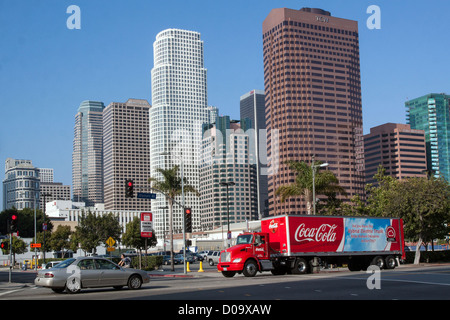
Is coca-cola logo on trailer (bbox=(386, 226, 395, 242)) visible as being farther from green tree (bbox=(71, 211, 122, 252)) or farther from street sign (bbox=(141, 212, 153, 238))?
green tree (bbox=(71, 211, 122, 252))

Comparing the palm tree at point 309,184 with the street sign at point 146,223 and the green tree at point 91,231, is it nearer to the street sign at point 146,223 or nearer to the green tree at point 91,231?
the street sign at point 146,223

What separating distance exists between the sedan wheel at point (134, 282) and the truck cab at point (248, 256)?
9202 millimetres

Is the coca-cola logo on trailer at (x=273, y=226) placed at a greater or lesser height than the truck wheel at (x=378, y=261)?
greater

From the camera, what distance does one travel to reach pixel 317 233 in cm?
3431

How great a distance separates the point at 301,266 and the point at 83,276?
1520cm

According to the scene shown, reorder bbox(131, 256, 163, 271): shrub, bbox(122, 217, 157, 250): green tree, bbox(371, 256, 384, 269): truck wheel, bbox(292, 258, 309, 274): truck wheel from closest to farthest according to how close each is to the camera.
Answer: bbox(292, 258, 309, 274): truck wheel
bbox(371, 256, 384, 269): truck wheel
bbox(131, 256, 163, 271): shrub
bbox(122, 217, 157, 250): green tree

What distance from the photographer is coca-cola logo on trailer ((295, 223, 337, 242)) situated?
33656 mm

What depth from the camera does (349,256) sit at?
3569 cm

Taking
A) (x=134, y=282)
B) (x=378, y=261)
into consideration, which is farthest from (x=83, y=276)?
(x=378, y=261)

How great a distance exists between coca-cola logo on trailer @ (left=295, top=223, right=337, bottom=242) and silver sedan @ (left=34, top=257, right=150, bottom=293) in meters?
12.7

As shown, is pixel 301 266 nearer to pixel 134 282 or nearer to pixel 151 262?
pixel 134 282

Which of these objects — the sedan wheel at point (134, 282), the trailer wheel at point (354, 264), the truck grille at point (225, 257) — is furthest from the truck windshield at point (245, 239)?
the sedan wheel at point (134, 282)

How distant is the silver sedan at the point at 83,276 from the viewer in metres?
22.9

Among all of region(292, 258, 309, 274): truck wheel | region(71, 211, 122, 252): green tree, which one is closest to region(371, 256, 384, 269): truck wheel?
region(292, 258, 309, 274): truck wheel
